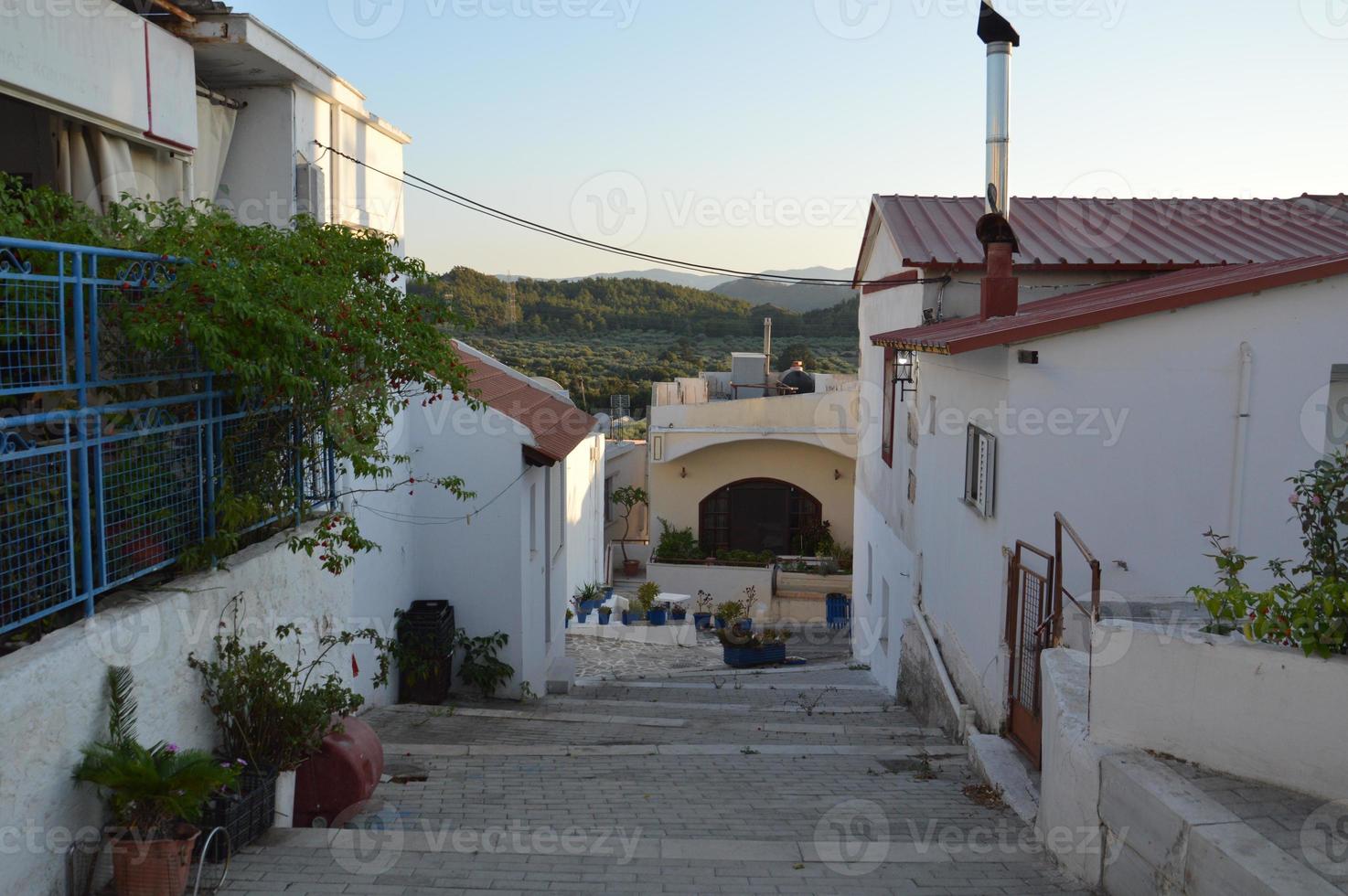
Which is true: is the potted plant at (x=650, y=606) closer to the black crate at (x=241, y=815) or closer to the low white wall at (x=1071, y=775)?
the low white wall at (x=1071, y=775)

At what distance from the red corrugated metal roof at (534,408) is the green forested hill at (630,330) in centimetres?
3235

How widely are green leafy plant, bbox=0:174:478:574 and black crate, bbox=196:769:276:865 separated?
1177 mm

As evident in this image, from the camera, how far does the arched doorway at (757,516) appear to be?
31.2 metres

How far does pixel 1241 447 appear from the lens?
827 centimetres

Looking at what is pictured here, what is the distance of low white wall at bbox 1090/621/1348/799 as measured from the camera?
4.44 meters

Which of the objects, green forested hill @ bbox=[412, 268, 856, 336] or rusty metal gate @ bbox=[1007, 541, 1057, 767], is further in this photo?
green forested hill @ bbox=[412, 268, 856, 336]

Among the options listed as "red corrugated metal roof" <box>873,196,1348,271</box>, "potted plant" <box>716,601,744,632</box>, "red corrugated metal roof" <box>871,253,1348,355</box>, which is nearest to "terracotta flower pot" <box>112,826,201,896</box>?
"red corrugated metal roof" <box>871,253,1348,355</box>

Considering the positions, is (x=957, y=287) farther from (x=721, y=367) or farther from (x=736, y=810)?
(x=721, y=367)

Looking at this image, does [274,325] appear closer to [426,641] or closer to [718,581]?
[426,641]

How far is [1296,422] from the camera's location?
8.26 metres

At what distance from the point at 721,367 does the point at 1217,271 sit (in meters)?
52.7

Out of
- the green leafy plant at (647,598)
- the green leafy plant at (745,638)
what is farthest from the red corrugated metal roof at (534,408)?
the green leafy plant at (647,598)

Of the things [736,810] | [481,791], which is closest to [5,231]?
[481,791]

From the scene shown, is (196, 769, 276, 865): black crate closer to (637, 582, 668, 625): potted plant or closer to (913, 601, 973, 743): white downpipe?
(913, 601, 973, 743): white downpipe
